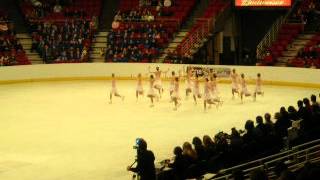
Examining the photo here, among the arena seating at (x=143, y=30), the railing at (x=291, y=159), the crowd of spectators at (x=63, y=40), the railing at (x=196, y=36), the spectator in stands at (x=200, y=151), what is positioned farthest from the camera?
the crowd of spectators at (x=63, y=40)

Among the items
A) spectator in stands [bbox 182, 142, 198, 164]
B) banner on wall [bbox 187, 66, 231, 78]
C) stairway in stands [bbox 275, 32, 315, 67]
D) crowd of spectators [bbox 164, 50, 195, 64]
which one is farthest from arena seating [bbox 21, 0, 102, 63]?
spectator in stands [bbox 182, 142, 198, 164]

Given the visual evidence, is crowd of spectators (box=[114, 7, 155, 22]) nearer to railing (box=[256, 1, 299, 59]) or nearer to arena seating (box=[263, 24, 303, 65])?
railing (box=[256, 1, 299, 59])

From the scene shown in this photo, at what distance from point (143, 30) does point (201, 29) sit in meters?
3.60

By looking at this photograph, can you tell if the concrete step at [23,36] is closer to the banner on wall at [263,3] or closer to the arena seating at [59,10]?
the arena seating at [59,10]

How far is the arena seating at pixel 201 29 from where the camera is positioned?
36.6 meters

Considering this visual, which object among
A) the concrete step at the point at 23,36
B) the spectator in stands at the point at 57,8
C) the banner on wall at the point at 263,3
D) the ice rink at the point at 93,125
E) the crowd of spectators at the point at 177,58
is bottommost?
the ice rink at the point at 93,125

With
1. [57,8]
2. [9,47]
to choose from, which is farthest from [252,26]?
[9,47]

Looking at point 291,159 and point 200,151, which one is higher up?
point 200,151

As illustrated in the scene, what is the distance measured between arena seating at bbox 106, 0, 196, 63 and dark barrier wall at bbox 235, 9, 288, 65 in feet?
11.4

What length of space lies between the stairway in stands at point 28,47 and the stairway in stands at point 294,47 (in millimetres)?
14092

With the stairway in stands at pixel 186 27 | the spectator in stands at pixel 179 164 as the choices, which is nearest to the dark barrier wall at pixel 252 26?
the stairway in stands at pixel 186 27

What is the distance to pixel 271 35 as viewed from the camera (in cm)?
3594

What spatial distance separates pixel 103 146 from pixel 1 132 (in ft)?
14.5

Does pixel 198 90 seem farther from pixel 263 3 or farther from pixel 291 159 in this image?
pixel 291 159
